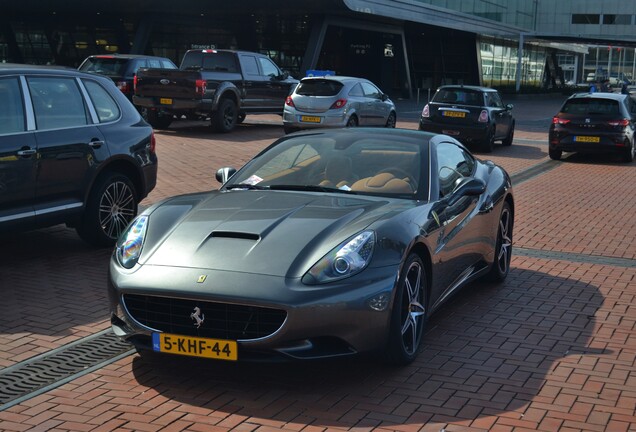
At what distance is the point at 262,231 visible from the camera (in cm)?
538

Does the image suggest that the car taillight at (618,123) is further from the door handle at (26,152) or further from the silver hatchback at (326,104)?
the door handle at (26,152)

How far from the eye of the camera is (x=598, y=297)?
7645 mm

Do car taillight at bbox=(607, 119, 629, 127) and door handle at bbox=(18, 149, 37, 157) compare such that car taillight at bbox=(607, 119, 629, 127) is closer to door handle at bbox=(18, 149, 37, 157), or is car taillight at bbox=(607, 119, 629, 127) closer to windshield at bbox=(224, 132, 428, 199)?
windshield at bbox=(224, 132, 428, 199)

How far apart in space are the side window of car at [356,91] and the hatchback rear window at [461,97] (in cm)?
184

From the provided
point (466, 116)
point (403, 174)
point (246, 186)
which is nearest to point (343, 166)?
point (403, 174)

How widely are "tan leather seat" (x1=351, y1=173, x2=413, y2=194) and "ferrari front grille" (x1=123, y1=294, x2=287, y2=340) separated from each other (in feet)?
5.45

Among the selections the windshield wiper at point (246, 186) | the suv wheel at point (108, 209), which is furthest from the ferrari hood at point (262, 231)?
the suv wheel at point (108, 209)

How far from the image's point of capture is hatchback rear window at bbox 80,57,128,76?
24.0 m

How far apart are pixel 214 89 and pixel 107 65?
4.21m

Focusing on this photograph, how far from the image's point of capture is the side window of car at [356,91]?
21.7 meters

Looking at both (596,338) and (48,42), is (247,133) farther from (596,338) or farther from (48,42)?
(48,42)

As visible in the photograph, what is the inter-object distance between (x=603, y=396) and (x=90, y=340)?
3252 mm

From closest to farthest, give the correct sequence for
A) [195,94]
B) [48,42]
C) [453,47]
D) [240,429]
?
[240,429], [195,94], [48,42], [453,47]

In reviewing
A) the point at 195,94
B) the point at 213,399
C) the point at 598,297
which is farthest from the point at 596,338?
the point at 195,94
